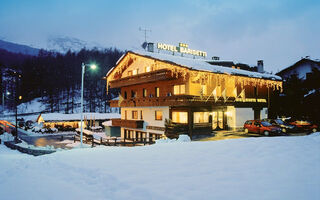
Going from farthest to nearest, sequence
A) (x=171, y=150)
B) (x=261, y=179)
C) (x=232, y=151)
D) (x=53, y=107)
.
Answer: (x=53, y=107) < (x=171, y=150) < (x=232, y=151) < (x=261, y=179)

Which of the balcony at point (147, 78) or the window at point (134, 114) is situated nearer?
the balcony at point (147, 78)

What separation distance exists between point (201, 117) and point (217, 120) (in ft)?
9.99

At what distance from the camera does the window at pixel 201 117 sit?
83.9 ft

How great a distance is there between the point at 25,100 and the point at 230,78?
9954 centimetres

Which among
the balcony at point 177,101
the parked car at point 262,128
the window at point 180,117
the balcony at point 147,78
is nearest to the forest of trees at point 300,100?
the parked car at point 262,128

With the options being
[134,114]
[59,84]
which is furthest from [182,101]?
[59,84]

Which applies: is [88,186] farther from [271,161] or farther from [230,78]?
[230,78]

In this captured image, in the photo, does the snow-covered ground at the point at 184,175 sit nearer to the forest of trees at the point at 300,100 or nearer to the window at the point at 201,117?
the window at the point at 201,117

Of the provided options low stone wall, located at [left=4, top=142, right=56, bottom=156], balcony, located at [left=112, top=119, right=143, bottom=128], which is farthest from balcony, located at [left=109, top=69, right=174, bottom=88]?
low stone wall, located at [left=4, top=142, right=56, bottom=156]

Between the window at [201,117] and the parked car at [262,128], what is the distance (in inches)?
185

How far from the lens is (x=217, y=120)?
91.4 ft

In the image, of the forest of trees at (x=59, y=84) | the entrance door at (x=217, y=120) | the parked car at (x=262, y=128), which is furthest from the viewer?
the forest of trees at (x=59, y=84)

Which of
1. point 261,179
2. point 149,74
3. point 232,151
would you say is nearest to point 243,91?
point 149,74

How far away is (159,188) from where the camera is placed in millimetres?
6980
